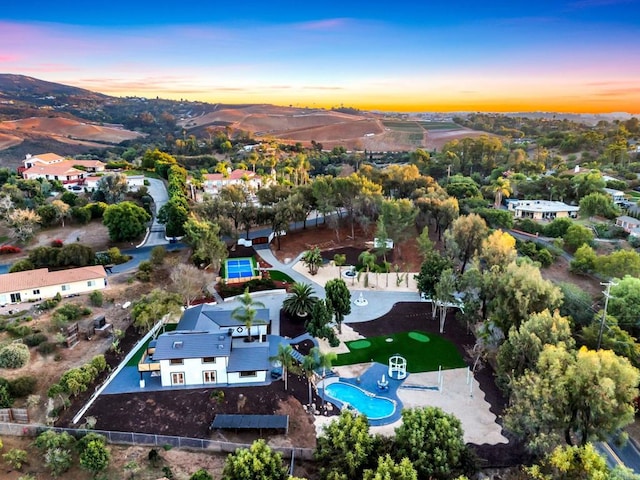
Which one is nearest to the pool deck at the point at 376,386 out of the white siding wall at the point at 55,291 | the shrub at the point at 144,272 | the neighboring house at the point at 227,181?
the shrub at the point at 144,272

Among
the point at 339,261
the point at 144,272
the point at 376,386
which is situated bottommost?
the point at 376,386

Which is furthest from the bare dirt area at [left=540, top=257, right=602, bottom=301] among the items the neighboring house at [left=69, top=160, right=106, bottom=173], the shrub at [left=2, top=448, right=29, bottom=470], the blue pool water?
the neighboring house at [left=69, top=160, right=106, bottom=173]

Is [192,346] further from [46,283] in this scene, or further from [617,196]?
[617,196]

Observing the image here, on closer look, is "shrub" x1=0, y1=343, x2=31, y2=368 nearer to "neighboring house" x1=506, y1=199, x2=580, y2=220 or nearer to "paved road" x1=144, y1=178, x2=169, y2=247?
"paved road" x1=144, y1=178, x2=169, y2=247

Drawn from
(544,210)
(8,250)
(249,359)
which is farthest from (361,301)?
(8,250)

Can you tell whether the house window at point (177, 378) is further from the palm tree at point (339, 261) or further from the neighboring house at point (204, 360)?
the palm tree at point (339, 261)

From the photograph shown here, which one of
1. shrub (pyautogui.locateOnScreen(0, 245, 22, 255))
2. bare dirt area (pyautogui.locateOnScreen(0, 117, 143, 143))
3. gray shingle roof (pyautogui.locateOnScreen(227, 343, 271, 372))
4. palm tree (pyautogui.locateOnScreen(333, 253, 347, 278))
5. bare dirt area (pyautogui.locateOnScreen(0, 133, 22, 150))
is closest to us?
gray shingle roof (pyautogui.locateOnScreen(227, 343, 271, 372))

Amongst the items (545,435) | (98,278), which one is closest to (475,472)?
(545,435)
